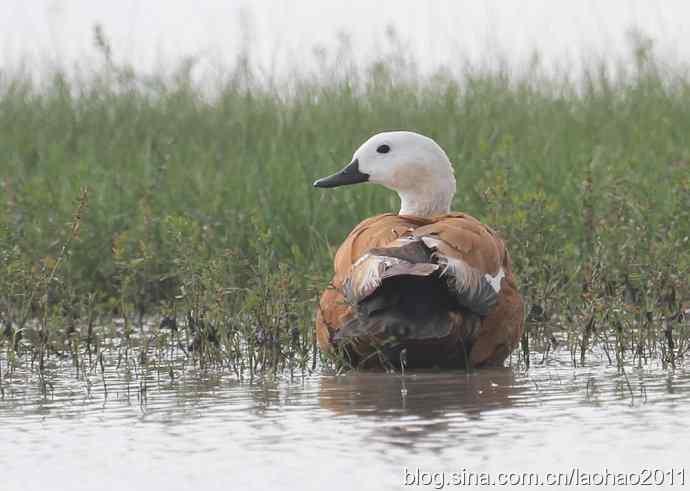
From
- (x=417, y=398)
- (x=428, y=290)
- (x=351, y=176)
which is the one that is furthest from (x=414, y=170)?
(x=417, y=398)

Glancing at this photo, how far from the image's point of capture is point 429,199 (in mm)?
8383

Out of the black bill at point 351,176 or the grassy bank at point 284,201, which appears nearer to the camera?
the grassy bank at point 284,201

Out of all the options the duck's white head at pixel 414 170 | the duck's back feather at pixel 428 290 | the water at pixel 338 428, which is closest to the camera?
the water at pixel 338 428

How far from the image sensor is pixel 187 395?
6.72m

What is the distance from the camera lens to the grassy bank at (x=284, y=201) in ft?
25.9

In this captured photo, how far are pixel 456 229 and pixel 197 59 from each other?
390 inches

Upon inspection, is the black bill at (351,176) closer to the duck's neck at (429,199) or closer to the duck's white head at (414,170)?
the duck's white head at (414,170)

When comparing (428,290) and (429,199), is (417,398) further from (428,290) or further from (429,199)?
(429,199)

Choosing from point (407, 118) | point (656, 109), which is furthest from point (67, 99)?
point (656, 109)

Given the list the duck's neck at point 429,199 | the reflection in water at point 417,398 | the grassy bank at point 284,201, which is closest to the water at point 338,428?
the reflection in water at point 417,398

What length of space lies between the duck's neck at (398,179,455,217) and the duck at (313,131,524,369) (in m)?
0.52

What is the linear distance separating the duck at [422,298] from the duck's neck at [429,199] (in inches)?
20.5

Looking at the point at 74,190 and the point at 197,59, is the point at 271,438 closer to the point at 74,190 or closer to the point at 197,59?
the point at 74,190

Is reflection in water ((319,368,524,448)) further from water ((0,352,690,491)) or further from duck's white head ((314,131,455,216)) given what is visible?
duck's white head ((314,131,455,216))
